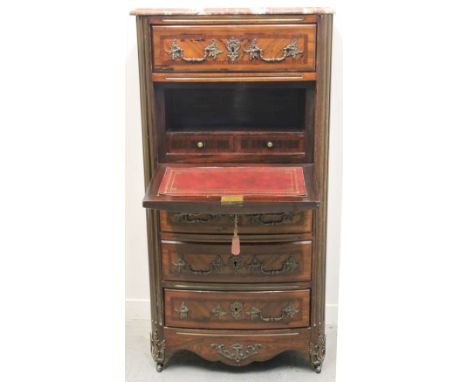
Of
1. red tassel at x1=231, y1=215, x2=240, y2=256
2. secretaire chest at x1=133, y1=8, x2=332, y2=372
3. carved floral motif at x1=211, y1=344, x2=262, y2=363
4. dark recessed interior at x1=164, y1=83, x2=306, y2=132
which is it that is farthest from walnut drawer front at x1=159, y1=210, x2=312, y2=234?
carved floral motif at x1=211, y1=344, x2=262, y2=363

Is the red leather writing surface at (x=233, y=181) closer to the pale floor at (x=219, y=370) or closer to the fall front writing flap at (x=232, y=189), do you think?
the fall front writing flap at (x=232, y=189)

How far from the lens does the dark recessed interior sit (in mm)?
2916

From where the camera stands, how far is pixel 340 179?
3.22m

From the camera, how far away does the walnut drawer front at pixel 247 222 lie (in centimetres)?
281

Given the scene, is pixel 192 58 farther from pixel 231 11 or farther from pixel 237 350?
pixel 237 350

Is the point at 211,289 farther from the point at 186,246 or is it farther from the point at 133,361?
the point at 133,361

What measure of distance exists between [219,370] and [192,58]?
1.30 m

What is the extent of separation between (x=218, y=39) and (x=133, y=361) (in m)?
1.42

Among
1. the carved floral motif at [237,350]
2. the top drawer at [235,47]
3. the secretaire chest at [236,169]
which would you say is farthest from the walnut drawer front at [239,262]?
the top drawer at [235,47]

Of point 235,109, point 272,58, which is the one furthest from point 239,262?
point 272,58

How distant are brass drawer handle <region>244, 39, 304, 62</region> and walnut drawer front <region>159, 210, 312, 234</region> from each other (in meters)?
0.59

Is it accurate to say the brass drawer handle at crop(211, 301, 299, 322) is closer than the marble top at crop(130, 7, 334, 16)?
No

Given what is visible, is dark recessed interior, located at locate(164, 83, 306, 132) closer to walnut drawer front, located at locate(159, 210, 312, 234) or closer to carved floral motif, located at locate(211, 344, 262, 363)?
walnut drawer front, located at locate(159, 210, 312, 234)

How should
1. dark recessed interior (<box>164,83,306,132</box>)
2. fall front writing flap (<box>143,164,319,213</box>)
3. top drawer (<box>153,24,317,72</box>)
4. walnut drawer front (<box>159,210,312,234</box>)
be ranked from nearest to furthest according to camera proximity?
fall front writing flap (<box>143,164,319,213</box>) → top drawer (<box>153,24,317,72</box>) → walnut drawer front (<box>159,210,312,234</box>) → dark recessed interior (<box>164,83,306,132</box>)
